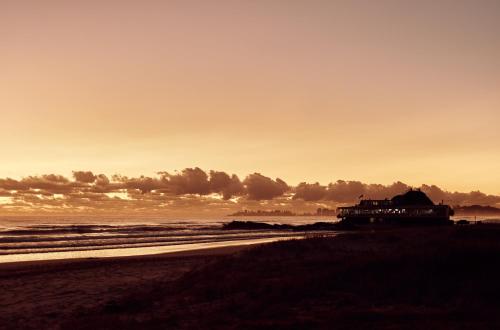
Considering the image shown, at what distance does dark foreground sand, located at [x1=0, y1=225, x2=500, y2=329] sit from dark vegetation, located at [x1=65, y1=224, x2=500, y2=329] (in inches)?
1.2

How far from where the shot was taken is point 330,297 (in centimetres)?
1402

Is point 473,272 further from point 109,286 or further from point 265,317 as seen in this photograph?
point 109,286

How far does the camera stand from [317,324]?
1129cm

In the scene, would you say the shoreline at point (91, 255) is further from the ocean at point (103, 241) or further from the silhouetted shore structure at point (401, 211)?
the silhouetted shore structure at point (401, 211)

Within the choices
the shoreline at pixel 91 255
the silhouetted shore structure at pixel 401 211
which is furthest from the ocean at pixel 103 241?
the silhouetted shore structure at pixel 401 211

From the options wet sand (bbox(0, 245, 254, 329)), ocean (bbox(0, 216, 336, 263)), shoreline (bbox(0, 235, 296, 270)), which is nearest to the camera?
wet sand (bbox(0, 245, 254, 329))

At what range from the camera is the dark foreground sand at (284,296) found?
11859mm

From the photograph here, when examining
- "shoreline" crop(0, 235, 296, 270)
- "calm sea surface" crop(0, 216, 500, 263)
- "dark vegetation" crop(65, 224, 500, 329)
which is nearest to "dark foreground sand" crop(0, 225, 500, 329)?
"dark vegetation" crop(65, 224, 500, 329)

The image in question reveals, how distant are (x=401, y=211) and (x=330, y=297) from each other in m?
101

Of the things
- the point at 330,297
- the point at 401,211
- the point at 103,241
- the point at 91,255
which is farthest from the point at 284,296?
the point at 401,211

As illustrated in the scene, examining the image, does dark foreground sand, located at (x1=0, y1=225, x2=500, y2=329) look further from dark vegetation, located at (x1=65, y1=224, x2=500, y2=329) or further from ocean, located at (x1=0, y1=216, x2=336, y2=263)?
ocean, located at (x1=0, y1=216, x2=336, y2=263)

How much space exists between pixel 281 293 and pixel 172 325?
3780mm

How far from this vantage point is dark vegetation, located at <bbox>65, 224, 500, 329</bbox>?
11.6 m

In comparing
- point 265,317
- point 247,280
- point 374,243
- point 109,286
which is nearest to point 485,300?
point 265,317
